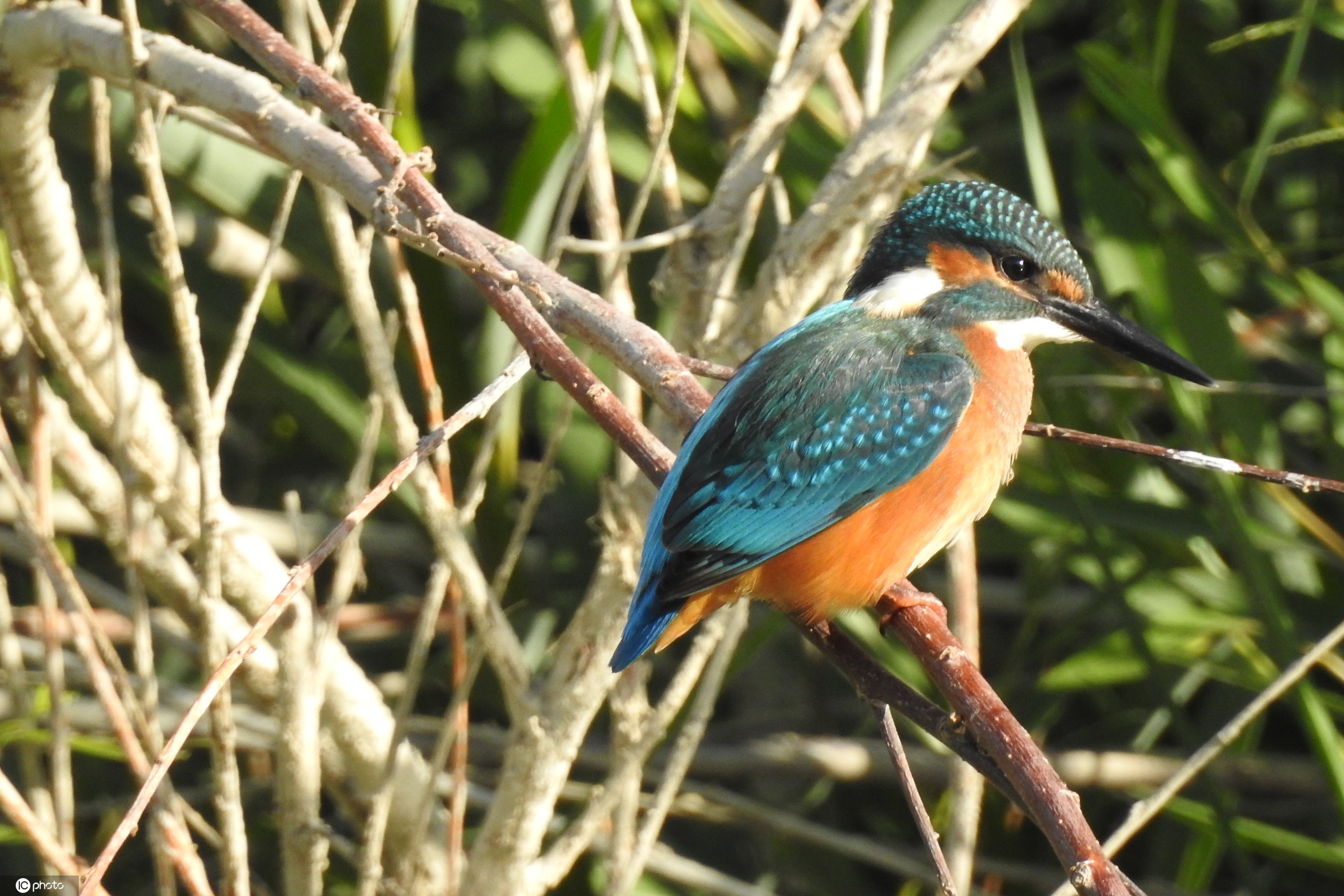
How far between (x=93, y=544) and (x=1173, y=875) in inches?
95.4

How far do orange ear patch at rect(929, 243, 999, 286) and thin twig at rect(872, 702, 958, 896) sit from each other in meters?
0.83

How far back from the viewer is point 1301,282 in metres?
2.80

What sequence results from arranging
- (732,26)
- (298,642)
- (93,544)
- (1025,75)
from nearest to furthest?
(298,642)
(1025,75)
(732,26)
(93,544)

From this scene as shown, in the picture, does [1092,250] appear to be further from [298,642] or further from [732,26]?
[298,642]

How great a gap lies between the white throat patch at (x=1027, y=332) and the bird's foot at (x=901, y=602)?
1.33 feet

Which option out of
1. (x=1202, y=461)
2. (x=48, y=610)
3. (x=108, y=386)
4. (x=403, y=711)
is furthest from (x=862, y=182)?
(x=48, y=610)

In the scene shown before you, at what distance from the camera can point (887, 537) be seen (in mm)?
1913

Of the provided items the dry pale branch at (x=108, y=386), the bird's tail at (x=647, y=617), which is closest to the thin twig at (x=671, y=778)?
the bird's tail at (x=647, y=617)

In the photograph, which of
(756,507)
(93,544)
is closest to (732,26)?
(756,507)

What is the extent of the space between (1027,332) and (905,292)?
18cm

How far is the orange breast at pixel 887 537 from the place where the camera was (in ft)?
6.16

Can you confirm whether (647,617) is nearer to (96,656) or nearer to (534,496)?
(534,496)

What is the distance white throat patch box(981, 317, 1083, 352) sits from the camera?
2.08 m

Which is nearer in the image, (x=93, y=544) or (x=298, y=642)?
(x=298, y=642)
